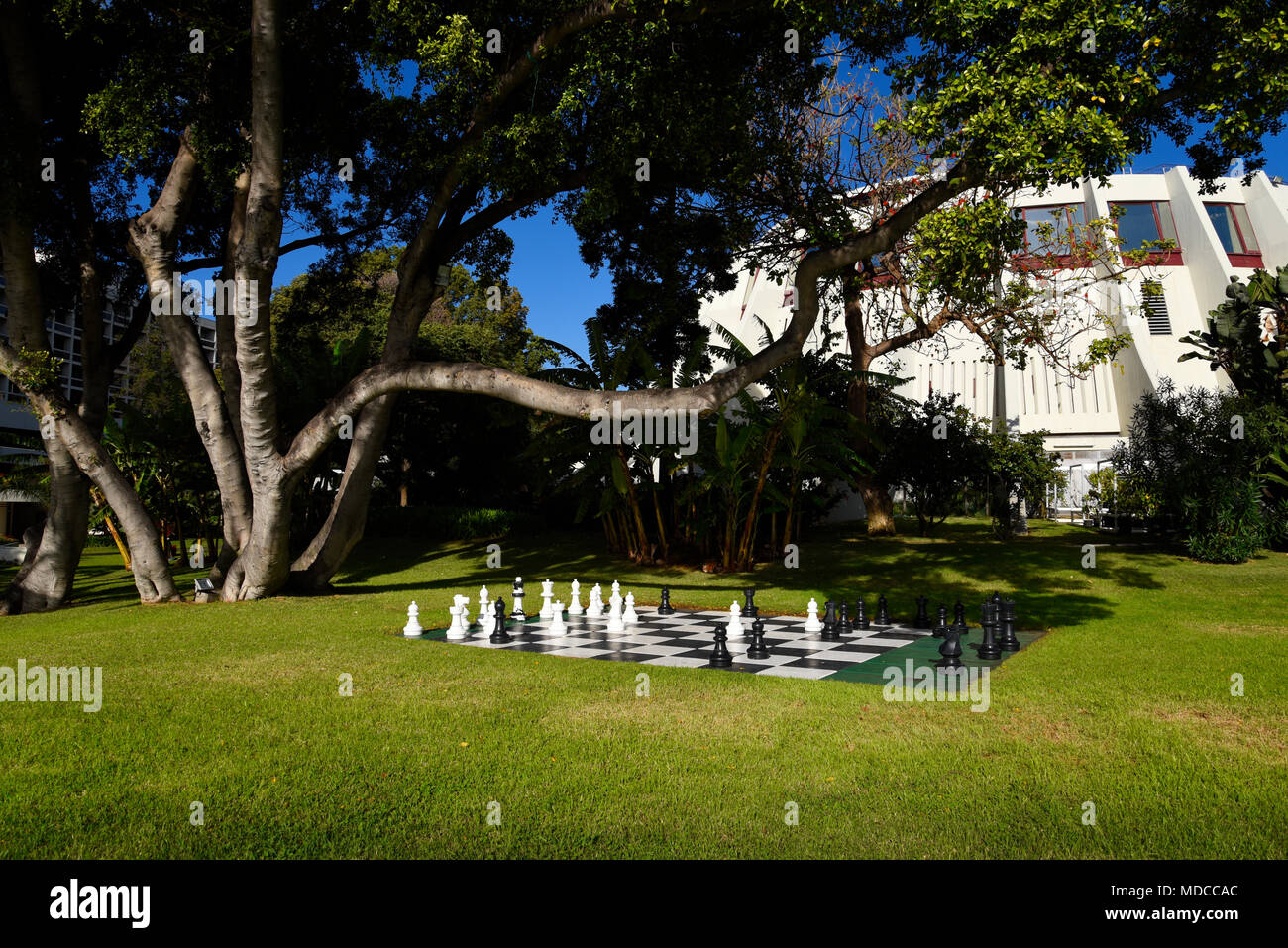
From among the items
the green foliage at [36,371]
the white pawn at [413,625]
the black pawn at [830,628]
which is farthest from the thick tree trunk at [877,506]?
the green foliage at [36,371]

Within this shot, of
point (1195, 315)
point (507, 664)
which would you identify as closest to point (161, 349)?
point (507, 664)

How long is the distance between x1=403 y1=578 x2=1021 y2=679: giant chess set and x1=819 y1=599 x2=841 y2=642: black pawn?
0.4 inches

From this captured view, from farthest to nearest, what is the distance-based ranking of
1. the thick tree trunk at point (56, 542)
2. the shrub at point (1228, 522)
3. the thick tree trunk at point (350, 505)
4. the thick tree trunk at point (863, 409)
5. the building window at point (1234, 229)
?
the building window at point (1234, 229) < the thick tree trunk at point (863, 409) < the shrub at point (1228, 522) < the thick tree trunk at point (350, 505) < the thick tree trunk at point (56, 542)

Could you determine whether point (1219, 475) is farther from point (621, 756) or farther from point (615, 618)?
point (621, 756)

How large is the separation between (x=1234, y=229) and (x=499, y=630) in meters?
57.1

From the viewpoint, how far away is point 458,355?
2970 centimetres

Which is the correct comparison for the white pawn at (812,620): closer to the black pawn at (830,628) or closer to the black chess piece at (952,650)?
the black pawn at (830,628)

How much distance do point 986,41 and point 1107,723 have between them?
7017mm

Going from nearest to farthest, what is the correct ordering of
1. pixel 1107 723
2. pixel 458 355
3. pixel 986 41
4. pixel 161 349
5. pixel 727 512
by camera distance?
pixel 1107 723 → pixel 986 41 → pixel 727 512 → pixel 458 355 → pixel 161 349

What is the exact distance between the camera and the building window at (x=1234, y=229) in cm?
4856

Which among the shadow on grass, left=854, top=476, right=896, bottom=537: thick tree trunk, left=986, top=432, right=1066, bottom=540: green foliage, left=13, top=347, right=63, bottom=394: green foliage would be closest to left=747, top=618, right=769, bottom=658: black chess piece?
the shadow on grass

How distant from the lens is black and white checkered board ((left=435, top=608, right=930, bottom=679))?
7.70m

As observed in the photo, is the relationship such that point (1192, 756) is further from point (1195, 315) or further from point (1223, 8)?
point (1195, 315)

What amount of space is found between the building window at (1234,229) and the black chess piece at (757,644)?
5396 centimetres
